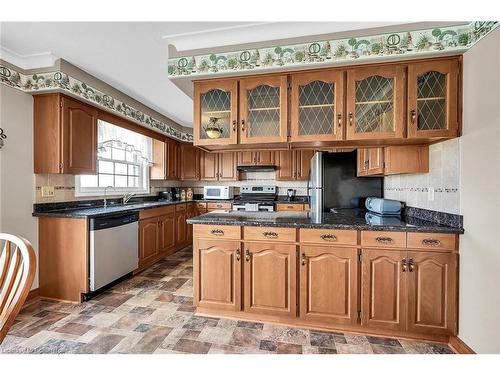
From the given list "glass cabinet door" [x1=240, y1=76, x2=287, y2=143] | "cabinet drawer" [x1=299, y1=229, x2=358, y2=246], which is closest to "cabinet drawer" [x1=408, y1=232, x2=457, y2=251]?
"cabinet drawer" [x1=299, y1=229, x2=358, y2=246]

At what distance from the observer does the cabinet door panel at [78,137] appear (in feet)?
8.35

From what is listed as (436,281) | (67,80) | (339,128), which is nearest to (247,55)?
(339,128)

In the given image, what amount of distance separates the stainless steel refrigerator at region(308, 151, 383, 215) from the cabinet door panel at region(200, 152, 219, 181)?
2.54 metres

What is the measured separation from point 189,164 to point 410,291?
4476mm

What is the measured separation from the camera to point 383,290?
1.84 metres

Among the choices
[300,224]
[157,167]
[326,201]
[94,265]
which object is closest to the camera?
[300,224]

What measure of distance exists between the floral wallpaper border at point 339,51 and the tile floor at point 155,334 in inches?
86.1

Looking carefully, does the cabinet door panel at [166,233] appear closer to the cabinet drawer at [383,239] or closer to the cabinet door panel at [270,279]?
the cabinet door panel at [270,279]

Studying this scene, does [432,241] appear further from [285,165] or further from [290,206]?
[285,165]

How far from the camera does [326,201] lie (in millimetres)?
3217

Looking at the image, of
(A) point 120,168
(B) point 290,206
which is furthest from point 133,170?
(B) point 290,206

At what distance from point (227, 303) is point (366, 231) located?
4.35 feet
